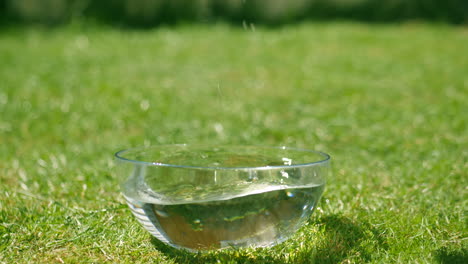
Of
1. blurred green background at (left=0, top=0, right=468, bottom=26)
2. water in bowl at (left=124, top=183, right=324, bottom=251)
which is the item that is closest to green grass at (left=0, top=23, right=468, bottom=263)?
water in bowl at (left=124, top=183, right=324, bottom=251)

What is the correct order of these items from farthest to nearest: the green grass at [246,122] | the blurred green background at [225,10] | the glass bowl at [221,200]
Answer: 1. the blurred green background at [225,10]
2. the green grass at [246,122]
3. the glass bowl at [221,200]

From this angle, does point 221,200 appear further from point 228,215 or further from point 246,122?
point 246,122

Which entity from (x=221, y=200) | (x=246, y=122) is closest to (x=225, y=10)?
(x=246, y=122)

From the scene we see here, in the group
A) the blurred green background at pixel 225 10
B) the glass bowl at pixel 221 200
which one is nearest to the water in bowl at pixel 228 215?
the glass bowl at pixel 221 200

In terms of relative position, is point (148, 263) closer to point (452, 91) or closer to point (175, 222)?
point (175, 222)

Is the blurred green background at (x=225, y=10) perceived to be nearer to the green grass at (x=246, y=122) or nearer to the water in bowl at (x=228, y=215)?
the green grass at (x=246, y=122)

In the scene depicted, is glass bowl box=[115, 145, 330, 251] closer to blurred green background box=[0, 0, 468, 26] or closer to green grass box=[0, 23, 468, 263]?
green grass box=[0, 23, 468, 263]

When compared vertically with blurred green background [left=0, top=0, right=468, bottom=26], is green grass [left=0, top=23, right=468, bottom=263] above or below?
below
